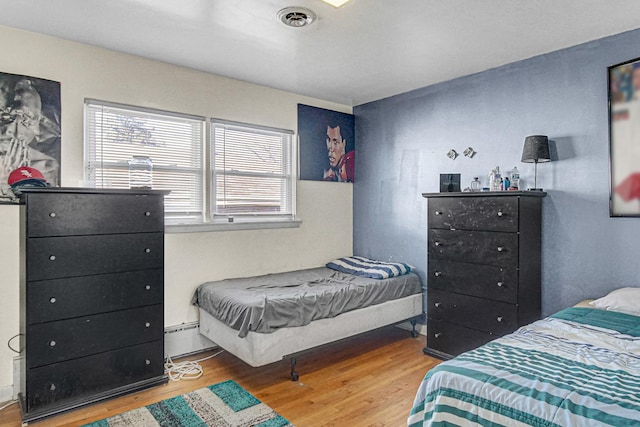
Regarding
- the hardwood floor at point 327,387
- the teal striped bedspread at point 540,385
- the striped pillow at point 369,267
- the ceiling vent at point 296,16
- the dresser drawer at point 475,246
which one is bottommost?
the hardwood floor at point 327,387

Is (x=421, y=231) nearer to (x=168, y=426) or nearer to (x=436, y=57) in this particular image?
(x=436, y=57)

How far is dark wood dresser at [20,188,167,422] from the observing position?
2373mm

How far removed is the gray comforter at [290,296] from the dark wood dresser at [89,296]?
1.69 feet

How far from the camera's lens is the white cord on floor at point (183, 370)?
2.98 meters

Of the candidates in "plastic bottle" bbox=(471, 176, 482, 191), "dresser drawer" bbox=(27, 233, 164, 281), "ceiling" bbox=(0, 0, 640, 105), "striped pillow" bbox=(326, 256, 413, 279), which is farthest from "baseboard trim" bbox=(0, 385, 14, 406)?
"plastic bottle" bbox=(471, 176, 482, 191)

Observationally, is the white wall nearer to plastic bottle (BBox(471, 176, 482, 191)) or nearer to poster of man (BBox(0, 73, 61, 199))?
poster of man (BBox(0, 73, 61, 199))

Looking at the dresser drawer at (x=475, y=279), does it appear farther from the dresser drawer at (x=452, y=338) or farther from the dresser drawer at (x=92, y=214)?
the dresser drawer at (x=92, y=214)

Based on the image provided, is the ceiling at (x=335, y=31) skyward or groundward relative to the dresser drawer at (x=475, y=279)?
skyward

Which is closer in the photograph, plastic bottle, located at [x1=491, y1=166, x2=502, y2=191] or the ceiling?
the ceiling

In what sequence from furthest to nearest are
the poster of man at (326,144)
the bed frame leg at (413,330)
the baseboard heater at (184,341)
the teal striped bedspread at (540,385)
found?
the poster of man at (326,144) < the bed frame leg at (413,330) < the baseboard heater at (184,341) < the teal striped bedspread at (540,385)

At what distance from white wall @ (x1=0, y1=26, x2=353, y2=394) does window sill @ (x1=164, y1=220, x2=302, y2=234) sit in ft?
0.16

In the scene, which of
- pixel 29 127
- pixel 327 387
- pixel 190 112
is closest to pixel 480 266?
pixel 327 387

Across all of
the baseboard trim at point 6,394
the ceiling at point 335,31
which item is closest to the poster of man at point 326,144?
the ceiling at point 335,31

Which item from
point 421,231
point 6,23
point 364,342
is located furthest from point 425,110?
point 6,23
